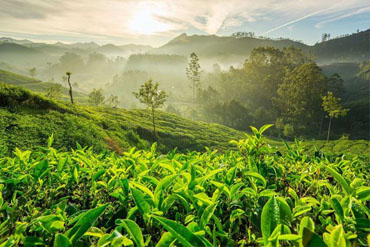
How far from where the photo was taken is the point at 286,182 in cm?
159

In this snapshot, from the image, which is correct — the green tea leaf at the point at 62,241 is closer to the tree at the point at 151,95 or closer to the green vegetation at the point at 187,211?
the green vegetation at the point at 187,211

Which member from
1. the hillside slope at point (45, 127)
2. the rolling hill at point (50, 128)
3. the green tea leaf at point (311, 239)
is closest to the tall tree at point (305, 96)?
the rolling hill at point (50, 128)

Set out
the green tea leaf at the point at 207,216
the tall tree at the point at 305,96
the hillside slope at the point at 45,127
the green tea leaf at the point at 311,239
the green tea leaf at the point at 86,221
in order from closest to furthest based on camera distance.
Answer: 1. the green tea leaf at the point at 311,239
2. the green tea leaf at the point at 86,221
3. the green tea leaf at the point at 207,216
4. the hillside slope at the point at 45,127
5. the tall tree at the point at 305,96

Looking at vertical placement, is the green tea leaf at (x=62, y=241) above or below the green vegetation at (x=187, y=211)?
above

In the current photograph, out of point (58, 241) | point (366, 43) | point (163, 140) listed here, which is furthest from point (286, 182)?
point (366, 43)

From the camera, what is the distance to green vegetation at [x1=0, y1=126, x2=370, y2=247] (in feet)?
2.37

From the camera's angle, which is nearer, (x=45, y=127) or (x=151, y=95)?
(x=45, y=127)

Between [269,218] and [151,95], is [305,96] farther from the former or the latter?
[269,218]

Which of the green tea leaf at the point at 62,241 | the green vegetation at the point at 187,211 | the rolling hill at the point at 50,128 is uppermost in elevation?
the green tea leaf at the point at 62,241

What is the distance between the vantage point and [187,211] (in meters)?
1.05

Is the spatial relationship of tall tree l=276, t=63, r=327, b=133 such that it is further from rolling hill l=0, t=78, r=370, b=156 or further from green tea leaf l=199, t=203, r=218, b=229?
green tea leaf l=199, t=203, r=218, b=229

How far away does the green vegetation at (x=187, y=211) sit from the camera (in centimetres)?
72

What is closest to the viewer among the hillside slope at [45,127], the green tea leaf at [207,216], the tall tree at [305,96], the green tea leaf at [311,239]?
the green tea leaf at [311,239]

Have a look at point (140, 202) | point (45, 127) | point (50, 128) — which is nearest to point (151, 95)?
point (50, 128)
